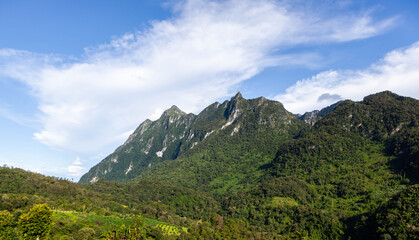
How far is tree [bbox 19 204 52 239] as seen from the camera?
73.4 meters

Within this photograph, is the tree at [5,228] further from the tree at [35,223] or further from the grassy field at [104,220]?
the grassy field at [104,220]

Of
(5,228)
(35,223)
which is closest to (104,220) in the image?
(5,228)

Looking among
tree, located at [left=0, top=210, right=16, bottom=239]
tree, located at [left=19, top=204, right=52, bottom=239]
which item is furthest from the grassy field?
tree, located at [left=19, top=204, right=52, bottom=239]

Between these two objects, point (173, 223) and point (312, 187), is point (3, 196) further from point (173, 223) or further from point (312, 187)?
point (312, 187)

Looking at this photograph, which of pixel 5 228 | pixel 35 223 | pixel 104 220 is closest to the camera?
pixel 35 223

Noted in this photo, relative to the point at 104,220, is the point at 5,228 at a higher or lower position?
higher

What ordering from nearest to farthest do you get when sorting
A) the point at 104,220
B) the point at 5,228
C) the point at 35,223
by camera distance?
the point at 35,223 → the point at 5,228 → the point at 104,220

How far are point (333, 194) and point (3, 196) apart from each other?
217829mm

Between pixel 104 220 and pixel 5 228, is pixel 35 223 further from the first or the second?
pixel 104 220

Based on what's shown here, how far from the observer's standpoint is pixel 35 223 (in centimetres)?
7431

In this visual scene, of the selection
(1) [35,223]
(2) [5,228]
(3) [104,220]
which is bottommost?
(3) [104,220]

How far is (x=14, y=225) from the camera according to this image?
310ft

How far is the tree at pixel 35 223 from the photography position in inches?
2889

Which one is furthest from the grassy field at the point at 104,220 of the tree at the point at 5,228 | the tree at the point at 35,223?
the tree at the point at 35,223
